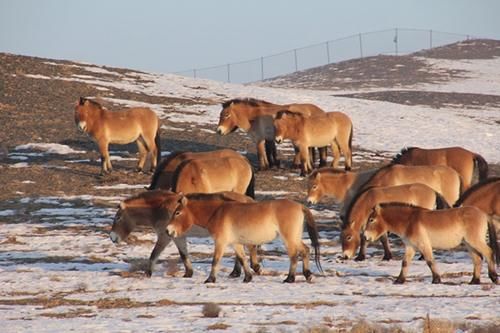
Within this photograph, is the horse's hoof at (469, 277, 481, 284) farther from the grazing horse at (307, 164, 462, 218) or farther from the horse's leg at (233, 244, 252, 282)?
the grazing horse at (307, 164, 462, 218)

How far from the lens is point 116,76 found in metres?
47.8

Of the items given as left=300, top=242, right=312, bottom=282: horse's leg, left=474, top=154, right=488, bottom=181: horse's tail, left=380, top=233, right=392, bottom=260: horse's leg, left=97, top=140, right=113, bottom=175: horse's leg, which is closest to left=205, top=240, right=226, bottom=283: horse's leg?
left=300, top=242, right=312, bottom=282: horse's leg

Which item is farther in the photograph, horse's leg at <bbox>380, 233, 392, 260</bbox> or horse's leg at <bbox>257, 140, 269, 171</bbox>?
horse's leg at <bbox>257, 140, 269, 171</bbox>

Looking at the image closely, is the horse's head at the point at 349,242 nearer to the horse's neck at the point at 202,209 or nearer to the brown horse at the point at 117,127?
the horse's neck at the point at 202,209

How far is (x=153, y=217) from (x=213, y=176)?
12.0 feet

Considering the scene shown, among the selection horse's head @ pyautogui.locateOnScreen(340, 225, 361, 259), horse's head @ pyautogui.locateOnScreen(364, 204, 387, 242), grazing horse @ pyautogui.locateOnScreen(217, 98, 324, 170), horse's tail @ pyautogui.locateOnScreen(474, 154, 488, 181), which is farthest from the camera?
grazing horse @ pyautogui.locateOnScreen(217, 98, 324, 170)

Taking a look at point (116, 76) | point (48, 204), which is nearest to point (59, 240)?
point (48, 204)

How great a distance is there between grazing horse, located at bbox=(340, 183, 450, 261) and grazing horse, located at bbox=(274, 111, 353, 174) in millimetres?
10223

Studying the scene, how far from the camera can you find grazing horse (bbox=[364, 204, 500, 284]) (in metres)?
15.2

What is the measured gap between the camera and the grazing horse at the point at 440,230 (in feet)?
49.9

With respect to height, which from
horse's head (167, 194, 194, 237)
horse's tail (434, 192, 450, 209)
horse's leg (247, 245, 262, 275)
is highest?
horse's head (167, 194, 194, 237)

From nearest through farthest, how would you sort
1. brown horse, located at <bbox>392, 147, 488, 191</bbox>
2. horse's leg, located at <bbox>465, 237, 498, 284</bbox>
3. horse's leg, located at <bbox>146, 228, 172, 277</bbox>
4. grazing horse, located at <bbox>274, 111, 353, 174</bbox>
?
horse's leg, located at <bbox>465, 237, 498, 284</bbox> < horse's leg, located at <bbox>146, 228, 172, 277</bbox> < brown horse, located at <bbox>392, 147, 488, 191</bbox> < grazing horse, located at <bbox>274, 111, 353, 174</bbox>

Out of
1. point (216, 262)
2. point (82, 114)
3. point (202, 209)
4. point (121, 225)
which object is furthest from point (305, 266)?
point (82, 114)

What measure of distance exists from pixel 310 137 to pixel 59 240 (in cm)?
1035
